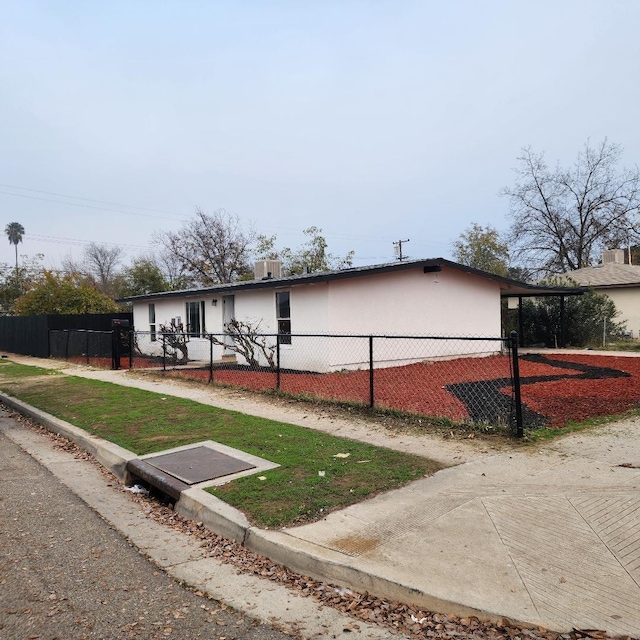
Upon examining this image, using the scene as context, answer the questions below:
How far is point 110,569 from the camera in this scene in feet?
11.9

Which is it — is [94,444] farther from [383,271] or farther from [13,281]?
[13,281]

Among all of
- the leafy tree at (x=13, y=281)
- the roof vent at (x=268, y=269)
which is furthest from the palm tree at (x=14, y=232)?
the roof vent at (x=268, y=269)

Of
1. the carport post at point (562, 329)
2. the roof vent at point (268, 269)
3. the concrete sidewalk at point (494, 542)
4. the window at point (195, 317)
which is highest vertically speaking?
the roof vent at point (268, 269)

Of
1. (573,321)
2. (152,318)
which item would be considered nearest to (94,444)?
(152,318)

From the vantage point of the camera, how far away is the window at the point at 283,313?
49.8 ft

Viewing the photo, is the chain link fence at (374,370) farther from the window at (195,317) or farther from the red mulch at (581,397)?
the red mulch at (581,397)

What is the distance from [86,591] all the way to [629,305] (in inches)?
1107

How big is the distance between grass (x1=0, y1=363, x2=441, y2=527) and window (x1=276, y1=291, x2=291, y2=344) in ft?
16.4

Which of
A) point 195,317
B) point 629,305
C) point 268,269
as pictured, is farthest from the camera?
point 629,305

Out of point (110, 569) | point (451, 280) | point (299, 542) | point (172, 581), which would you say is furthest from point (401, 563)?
point (451, 280)

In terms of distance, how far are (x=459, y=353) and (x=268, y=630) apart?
15097mm

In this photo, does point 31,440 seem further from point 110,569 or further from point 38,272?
point 38,272

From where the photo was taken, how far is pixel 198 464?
580 cm

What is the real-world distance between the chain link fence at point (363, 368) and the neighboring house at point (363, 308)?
0.23 feet
